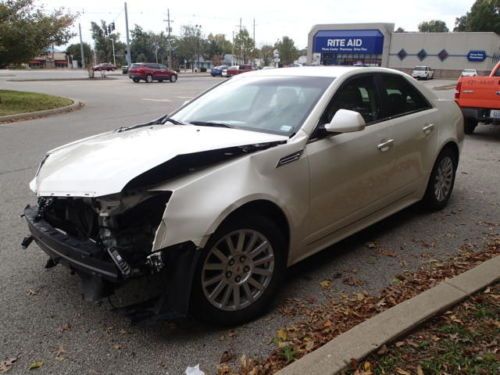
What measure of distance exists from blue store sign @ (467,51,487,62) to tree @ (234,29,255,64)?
4723 cm

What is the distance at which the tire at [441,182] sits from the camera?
5.15 meters

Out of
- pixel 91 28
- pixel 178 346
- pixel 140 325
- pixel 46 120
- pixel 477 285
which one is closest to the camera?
pixel 178 346

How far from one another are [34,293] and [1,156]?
18.7ft

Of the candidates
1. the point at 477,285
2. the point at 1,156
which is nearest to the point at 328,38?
the point at 1,156

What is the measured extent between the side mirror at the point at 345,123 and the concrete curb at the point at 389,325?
1260 millimetres

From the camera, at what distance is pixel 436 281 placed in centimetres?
366

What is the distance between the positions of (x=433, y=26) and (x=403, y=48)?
2719 inches

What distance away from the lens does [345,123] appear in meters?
3.46

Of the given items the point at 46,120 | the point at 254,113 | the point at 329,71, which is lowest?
the point at 46,120

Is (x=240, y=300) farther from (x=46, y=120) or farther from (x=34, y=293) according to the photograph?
(x=46, y=120)

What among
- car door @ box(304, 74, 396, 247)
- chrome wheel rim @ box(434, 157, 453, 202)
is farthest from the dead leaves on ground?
chrome wheel rim @ box(434, 157, 453, 202)

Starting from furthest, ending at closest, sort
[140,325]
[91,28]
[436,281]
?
[91,28], [436,281], [140,325]

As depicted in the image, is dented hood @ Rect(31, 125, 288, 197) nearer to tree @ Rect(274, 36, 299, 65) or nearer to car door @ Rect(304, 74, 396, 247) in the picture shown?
car door @ Rect(304, 74, 396, 247)

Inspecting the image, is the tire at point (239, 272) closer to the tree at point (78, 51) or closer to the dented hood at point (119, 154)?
the dented hood at point (119, 154)
